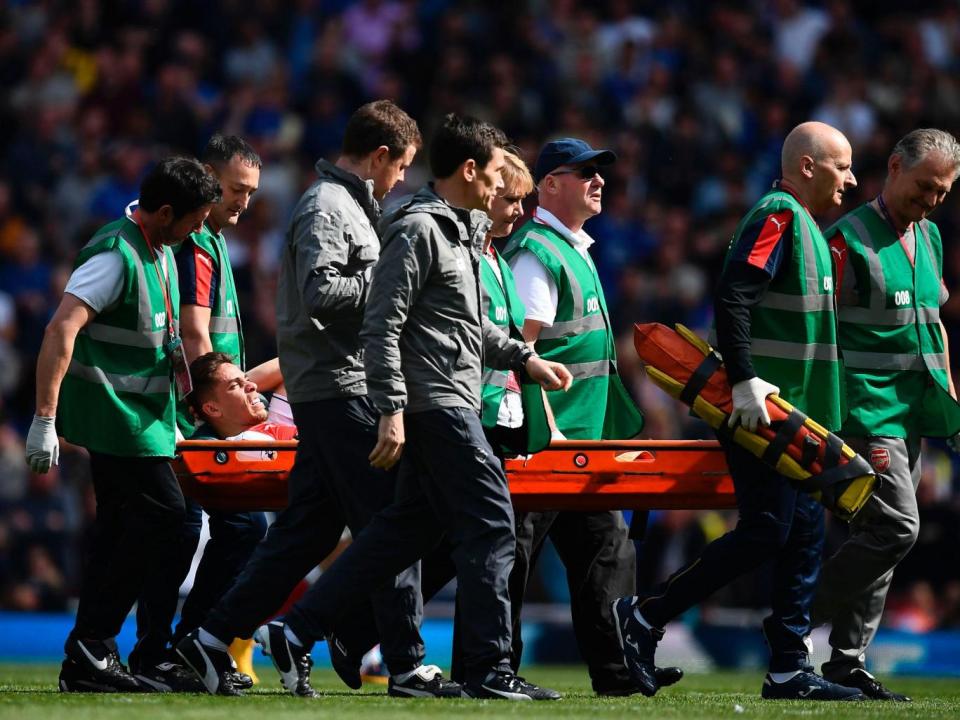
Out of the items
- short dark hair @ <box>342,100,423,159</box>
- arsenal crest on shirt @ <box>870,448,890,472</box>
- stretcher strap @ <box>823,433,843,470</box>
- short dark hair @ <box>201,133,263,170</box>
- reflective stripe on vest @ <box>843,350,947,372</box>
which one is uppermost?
short dark hair @ <box>342,100,423,159</box>

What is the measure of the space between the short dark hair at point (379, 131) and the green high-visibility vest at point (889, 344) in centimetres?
185

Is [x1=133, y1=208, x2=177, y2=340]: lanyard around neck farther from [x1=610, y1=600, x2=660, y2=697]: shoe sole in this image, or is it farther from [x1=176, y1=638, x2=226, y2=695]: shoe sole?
[x1=610, y1=600, x2=660, y2=697]: shoe sole

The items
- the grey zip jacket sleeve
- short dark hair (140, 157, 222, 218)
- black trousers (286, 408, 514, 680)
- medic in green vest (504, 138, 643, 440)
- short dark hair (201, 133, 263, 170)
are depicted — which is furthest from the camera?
short dark hair (201, 133, 263, 170)

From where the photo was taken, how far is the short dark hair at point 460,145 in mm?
6277

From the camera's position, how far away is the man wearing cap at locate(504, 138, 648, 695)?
7164 mm

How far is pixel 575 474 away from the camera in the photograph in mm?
6883

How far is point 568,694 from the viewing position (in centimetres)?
723

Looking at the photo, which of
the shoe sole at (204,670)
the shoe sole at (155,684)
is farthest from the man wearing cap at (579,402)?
the shoe sole at (155,684)

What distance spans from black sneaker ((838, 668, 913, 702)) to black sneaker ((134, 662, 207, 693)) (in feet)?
8.36

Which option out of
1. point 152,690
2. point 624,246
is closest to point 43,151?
point 624,246

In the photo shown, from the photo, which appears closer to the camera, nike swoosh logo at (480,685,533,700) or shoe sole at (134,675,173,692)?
nike swoosh logo at (480,685,533,700)

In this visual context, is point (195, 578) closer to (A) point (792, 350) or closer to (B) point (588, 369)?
(B) point (588, 369)

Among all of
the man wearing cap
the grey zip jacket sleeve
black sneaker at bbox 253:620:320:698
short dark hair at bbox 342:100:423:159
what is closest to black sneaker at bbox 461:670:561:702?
black sneaker at bbox 253:620:320:698

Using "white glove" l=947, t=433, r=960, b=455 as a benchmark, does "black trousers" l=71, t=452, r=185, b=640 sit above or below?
below
